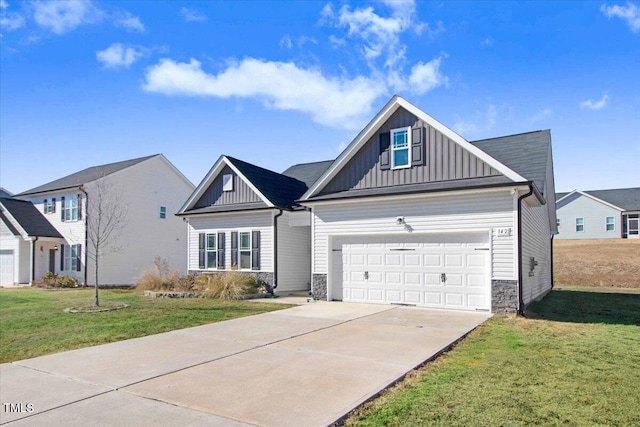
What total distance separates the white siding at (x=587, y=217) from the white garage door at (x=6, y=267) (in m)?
45.8

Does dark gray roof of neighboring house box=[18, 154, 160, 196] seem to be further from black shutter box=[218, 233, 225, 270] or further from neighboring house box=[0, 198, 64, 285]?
black shutter box=[218, 233, 225, 270]

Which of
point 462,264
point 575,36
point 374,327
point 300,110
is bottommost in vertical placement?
point 374,327

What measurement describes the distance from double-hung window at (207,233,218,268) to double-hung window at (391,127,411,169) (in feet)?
31.1

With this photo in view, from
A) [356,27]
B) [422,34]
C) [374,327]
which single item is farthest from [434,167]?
[374,327]

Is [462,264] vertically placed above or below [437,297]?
above

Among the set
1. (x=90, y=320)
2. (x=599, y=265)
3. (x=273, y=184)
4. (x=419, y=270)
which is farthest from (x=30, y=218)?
(x=599, y=265)

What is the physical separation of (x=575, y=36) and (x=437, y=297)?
8.92 meters

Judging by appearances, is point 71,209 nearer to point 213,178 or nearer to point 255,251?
point 213,178

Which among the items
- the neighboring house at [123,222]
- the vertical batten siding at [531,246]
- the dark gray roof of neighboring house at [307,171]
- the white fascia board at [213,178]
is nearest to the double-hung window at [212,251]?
the white fascia board at [213,178]

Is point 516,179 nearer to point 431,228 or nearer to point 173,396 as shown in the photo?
point 431,228

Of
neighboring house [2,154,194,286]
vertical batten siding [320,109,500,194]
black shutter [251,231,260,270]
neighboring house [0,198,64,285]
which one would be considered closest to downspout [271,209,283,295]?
black shutter [251,231,260,270]

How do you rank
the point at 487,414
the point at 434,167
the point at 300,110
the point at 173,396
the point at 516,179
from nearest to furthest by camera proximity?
the point at 487,414
the point at 173,396
the point at 516,179
the point at 434,167
the point at 300,110

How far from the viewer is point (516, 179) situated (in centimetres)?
1199

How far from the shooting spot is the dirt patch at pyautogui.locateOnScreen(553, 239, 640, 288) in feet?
85.5
